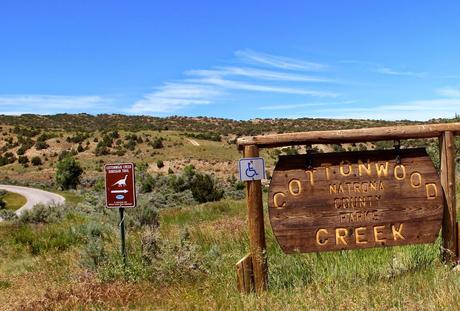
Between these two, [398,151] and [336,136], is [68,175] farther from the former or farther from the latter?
[398,151]

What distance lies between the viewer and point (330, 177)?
591 centimetres

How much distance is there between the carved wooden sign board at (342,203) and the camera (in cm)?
588

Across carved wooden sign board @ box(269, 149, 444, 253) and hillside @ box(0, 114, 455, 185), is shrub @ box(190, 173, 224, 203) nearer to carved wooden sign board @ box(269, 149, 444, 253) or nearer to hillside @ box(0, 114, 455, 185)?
hillside @ box(0, 114, 455, 185)

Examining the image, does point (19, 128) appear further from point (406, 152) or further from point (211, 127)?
point (406, 152)

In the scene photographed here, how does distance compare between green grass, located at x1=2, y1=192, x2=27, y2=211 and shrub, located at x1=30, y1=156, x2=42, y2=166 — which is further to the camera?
shrub, located at x1=30, y1=156, x2=42, y2=166

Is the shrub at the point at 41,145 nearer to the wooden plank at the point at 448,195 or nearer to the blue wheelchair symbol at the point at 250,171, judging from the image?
the blue wheelchair symbol at the point at 250,171

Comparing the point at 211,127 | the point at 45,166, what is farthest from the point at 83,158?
the point at 211,127

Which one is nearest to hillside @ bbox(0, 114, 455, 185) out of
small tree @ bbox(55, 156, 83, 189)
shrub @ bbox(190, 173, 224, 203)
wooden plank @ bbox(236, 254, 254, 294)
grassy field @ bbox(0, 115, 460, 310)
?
small tree @ bbox(55, 156, 83, 189)

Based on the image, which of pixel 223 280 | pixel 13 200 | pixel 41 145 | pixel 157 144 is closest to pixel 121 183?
pixel 223 280

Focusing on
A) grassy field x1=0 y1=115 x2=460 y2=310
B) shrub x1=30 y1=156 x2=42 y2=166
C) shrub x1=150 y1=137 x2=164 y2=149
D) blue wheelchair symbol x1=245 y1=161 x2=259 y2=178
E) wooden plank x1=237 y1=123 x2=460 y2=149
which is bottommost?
grassy field x1=0 y1=115 x2=460 y2=310

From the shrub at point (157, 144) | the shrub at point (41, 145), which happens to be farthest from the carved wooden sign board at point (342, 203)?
the shrub at point (41, 145)

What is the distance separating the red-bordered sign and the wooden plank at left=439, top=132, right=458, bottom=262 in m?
4.61

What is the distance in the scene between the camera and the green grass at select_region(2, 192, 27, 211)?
124 ft

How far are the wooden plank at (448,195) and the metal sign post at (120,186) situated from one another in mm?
4600
